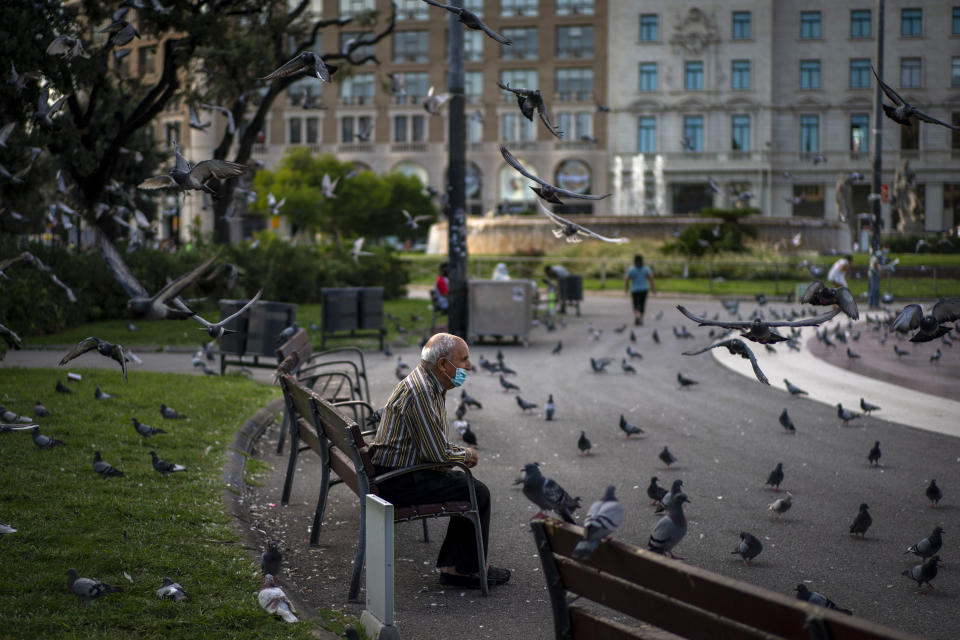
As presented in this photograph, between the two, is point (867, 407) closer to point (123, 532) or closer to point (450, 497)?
point (450, 497)

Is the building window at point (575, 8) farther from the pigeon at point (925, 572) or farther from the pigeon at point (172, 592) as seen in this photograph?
the pigeon at point (172, 592)

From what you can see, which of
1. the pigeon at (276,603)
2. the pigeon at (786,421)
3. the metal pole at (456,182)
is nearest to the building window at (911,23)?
the metal pole at (456,182)

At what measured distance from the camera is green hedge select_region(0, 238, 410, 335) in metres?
16.9

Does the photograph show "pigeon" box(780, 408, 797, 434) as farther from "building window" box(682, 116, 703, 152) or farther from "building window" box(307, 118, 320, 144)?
"building window" box(307, 118, 320, 144)

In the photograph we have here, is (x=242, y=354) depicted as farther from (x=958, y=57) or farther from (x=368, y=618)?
(x=958, y=57)

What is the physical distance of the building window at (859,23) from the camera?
67.4 metres

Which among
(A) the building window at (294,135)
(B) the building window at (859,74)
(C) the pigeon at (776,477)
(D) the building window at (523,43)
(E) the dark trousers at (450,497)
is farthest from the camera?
(A) the building window at (294,135)

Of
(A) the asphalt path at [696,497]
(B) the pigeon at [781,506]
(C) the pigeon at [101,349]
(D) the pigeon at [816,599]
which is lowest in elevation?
(A) the asphalt path at [696,497]

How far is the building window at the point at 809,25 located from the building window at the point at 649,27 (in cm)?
967

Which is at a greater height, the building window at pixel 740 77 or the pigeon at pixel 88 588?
the building window at pixel 740 77

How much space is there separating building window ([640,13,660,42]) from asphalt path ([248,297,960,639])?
6245 cm

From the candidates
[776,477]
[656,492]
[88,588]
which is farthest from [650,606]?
[776,477]

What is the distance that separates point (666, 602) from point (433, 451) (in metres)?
2.41

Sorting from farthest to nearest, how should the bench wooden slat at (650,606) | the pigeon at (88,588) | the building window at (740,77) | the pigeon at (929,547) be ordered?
1. the building window at (740,77)
2. the pigeon at (929,547)
3. the pigeon at (88,588)
4. the bench wooden slat at (650,606)
